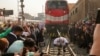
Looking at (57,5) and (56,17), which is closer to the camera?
(56,17)

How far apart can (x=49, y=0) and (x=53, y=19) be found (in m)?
1.90

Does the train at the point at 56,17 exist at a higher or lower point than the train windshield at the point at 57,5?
lower

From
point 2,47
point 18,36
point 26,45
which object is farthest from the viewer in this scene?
point 18,36

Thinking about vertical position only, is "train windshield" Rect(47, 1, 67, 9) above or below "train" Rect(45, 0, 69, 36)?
above

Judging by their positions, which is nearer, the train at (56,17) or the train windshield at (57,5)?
the train at (56,17)

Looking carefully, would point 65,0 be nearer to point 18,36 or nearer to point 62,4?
point 62,4

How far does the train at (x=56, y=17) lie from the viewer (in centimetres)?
3297

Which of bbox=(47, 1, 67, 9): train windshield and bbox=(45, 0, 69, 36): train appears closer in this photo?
bbox=(45, 0, 69, 36): train

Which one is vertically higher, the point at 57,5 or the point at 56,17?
the point at 57,5

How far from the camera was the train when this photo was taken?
32969 mm

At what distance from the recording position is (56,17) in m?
33.0

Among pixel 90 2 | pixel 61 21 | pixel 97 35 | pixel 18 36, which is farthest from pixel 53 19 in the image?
pixel 97 35

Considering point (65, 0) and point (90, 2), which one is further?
point (90, 2)

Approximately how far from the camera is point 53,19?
33.1 metres
